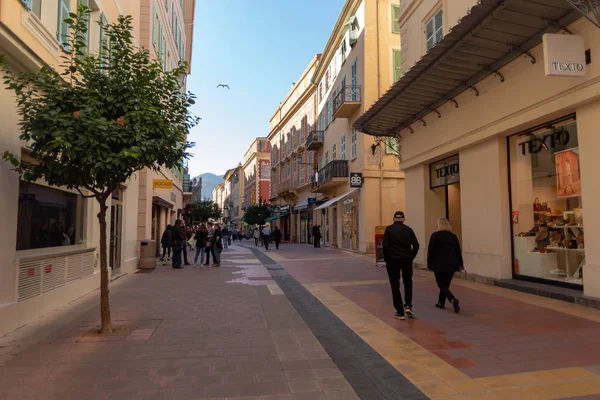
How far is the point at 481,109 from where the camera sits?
398 inches

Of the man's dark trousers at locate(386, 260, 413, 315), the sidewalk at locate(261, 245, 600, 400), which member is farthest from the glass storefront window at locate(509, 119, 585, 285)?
the man's dark trousers at locate(386, 260, 413, 315)

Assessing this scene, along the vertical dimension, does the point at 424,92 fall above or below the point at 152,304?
above

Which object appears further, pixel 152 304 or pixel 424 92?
pixel 424 92

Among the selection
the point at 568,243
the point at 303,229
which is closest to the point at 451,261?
the point at 568,243

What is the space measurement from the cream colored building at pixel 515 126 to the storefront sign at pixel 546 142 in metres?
0.02

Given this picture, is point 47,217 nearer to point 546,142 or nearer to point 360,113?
point 546,142

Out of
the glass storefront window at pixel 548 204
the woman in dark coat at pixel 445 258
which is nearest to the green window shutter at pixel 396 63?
the glass storefront window at pixel 548 204

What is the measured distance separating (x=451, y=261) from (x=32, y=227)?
6772mm

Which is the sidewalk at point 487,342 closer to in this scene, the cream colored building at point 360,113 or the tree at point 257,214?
the cream colored building at point 360,113

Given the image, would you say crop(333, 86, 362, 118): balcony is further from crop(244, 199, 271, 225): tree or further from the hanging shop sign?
crop(244, 199, 271, 225): tree

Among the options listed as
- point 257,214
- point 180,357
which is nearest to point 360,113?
point 180,357

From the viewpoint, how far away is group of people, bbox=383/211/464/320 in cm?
651

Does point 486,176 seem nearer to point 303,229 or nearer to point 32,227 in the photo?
point 32,227

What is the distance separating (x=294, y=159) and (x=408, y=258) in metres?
34.2
